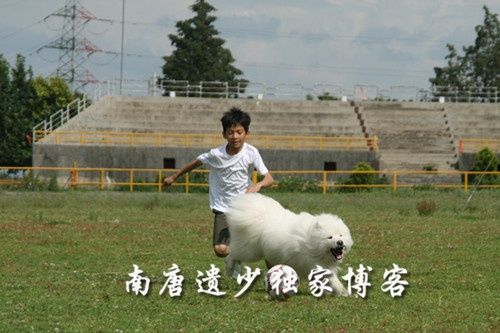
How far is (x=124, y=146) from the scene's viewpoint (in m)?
49.8

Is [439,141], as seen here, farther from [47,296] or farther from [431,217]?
[47,296]

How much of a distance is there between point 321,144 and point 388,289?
1632 inches

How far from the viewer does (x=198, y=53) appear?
297ft

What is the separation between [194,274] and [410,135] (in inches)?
1766

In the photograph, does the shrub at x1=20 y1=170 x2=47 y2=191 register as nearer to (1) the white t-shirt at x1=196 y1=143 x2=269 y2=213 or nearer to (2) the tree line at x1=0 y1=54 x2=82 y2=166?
(2) the tree line at x1=0 y1=54 x2=82 y2=166

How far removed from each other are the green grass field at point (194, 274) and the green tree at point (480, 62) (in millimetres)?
66126

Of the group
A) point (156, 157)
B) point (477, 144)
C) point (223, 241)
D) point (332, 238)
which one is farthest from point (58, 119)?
point (332, 238)

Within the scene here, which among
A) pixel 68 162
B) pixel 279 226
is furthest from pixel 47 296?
pixel 68 162

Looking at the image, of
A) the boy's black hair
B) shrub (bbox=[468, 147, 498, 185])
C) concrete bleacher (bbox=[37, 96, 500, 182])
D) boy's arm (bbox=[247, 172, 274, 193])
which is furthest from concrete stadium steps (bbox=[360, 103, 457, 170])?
the boy's black hair

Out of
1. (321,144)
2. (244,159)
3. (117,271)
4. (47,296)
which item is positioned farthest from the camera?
(321,144)

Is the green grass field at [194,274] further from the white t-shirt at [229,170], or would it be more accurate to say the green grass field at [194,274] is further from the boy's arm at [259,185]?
the boy's arm at [259,185]

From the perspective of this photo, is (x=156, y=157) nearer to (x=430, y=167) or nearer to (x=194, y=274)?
(x=430, y=167)

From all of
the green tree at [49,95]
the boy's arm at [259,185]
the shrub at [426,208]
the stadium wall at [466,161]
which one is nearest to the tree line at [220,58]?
the green tree at [49,95]

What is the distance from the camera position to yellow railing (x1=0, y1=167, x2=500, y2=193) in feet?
131
